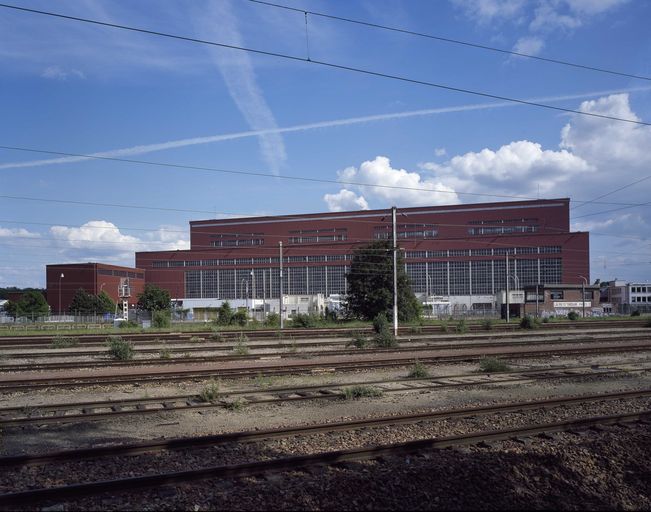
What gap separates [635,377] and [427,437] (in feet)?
36.6

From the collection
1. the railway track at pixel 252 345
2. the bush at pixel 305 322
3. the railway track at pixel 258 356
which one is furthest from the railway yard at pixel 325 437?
the bush at pixel 305 322

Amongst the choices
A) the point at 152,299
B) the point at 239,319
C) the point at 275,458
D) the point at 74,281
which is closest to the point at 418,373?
the point at 275,458

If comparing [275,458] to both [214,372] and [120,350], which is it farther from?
[120,350]

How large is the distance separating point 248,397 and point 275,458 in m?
5.97

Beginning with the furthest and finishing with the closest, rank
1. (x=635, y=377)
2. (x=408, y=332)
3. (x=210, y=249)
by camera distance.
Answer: (x=210, y=249)
(x=408, y=332)
(x=635, y=377)

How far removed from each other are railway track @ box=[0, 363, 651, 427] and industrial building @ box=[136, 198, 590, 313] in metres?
71.0

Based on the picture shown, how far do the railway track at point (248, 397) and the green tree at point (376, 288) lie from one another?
39.8 meters

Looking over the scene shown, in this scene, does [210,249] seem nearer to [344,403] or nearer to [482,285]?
[482,285]

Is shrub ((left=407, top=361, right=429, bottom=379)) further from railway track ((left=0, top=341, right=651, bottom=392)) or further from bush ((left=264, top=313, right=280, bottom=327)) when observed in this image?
bush ((left=264, top=313, right=280, bottom=327))

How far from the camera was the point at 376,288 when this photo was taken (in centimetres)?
6075

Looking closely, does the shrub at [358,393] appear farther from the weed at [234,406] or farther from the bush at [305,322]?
the bush at [305,322]

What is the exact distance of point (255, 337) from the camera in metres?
36.8

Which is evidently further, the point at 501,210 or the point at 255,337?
the point at 501,210

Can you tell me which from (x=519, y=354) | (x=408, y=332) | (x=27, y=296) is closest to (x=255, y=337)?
(x=408, y=332)
